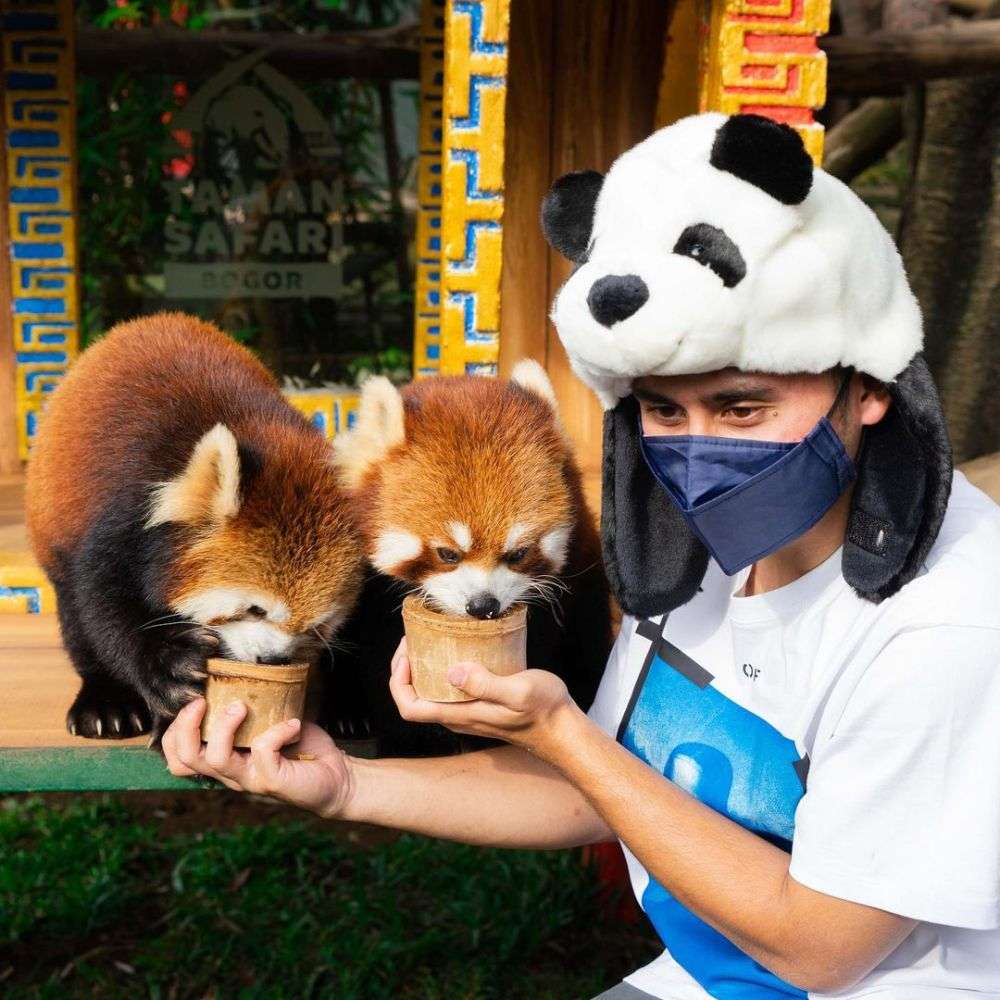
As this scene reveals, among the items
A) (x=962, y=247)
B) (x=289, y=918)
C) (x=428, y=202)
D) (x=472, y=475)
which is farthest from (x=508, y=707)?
(x=962, y=247)

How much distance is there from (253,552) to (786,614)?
0.90 meters

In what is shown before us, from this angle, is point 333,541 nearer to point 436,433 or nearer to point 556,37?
point 436,433

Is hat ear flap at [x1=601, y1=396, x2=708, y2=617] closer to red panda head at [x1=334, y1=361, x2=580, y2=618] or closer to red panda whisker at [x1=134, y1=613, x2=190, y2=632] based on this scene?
red panda head at [x1=334, y1=361, x2=580, y2=618]

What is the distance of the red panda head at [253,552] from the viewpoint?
2.15 metres

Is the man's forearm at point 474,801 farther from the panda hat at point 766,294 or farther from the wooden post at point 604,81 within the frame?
the wooden post at point 604,81

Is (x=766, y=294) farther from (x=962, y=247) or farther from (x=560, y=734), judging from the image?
(x=962, y=247)

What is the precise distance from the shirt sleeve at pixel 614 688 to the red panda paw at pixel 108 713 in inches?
33.7

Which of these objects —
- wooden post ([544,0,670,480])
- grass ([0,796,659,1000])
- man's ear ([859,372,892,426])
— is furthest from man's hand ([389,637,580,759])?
wooden post ([544,0,670,480])

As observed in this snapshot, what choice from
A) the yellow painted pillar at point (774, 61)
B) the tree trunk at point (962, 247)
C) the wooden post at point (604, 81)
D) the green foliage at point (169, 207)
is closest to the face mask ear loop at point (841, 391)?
the yellow painted pillar at point (774, 61)

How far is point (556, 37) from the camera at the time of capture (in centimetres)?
436

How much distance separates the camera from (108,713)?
2383mm

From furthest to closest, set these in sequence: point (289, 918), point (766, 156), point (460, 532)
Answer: point (289, 918)
point (460, 532)
point (766, 156)

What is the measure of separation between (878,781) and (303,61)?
429cm

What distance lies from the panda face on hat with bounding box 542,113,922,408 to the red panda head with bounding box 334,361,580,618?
0.56 meters
